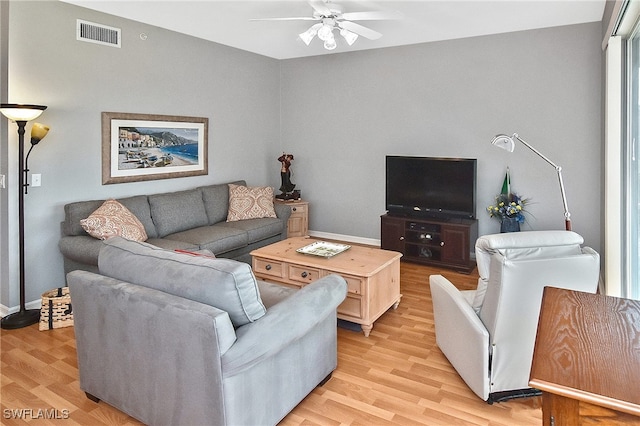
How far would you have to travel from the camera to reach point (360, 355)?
301cm

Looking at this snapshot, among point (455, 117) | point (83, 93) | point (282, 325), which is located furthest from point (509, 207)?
point (83, 93)

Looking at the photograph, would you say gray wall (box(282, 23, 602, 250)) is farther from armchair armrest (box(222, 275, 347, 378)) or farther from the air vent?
armchair armrest (box(222, 275, 347, 378))

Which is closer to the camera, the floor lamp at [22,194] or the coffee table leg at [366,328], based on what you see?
the coffee table leg at [366,328]

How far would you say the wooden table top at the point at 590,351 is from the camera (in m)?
0.96

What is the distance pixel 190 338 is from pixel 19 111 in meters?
2.55

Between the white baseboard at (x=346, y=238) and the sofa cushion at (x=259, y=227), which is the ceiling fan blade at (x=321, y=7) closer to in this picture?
the sofa cushion at (x=259, y=227)

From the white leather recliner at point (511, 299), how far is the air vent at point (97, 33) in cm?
389

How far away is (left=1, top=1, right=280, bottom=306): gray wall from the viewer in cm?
370

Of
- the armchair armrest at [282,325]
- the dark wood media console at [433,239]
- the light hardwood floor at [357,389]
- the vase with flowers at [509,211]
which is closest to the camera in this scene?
the armchair armrest at [282,325]

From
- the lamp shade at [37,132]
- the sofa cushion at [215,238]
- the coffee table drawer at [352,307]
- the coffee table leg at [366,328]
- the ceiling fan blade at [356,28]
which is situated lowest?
the coffee table leg at [366,328]

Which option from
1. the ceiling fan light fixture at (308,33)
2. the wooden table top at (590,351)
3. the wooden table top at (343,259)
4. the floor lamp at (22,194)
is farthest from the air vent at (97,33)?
the wooden table top at (590,351)

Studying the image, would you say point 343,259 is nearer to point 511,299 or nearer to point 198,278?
point 511,299

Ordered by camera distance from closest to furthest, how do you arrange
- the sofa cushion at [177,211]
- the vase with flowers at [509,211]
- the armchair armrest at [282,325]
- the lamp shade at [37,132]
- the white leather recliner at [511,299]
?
the armchair armrest at [282,325]
the white leather recliner at [511,299]
the lamp shade at [37,132]
the sofa cushion at [177,211]
the vase with flowers at [509,211]

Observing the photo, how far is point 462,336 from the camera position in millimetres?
2543
